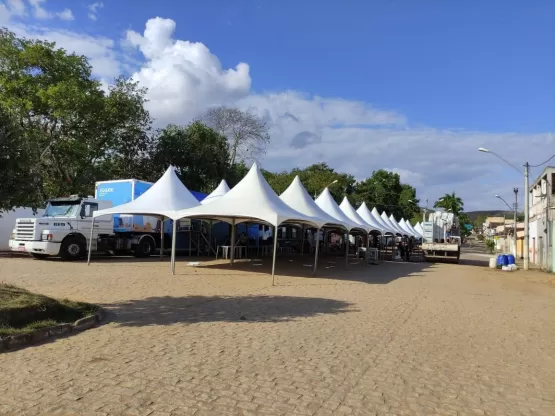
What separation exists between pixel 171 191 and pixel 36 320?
12.6m

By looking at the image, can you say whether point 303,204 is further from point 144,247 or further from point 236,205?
point 144,247

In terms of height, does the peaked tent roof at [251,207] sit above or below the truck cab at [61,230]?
above

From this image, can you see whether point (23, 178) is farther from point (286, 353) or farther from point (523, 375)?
point (523, 375)

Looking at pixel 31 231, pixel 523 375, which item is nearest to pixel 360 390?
pixel 523 375

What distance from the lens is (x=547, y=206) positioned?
1128 inches

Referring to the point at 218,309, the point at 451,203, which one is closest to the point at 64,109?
the point at 218,309

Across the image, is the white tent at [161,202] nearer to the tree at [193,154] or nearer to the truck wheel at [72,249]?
the truck wheel at [72,249]

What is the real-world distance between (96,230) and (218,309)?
1303cm

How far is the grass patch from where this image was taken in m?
7.01

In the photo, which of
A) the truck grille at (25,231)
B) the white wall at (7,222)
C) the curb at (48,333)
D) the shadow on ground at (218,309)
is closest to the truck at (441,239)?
the shadow on ground at (218,309)

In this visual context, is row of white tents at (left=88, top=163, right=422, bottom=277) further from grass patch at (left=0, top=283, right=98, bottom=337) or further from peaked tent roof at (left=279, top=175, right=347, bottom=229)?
grass patch at (left=0, top=283, right=98, bottom=337)

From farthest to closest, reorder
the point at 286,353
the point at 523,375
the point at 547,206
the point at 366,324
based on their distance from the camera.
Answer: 1. the point at 547,206
2. the point at 366,324
3. the point at 286,353
4. the point at 523,375

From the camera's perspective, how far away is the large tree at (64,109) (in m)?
26.0

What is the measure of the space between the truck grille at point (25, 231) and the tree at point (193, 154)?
59.7ft
